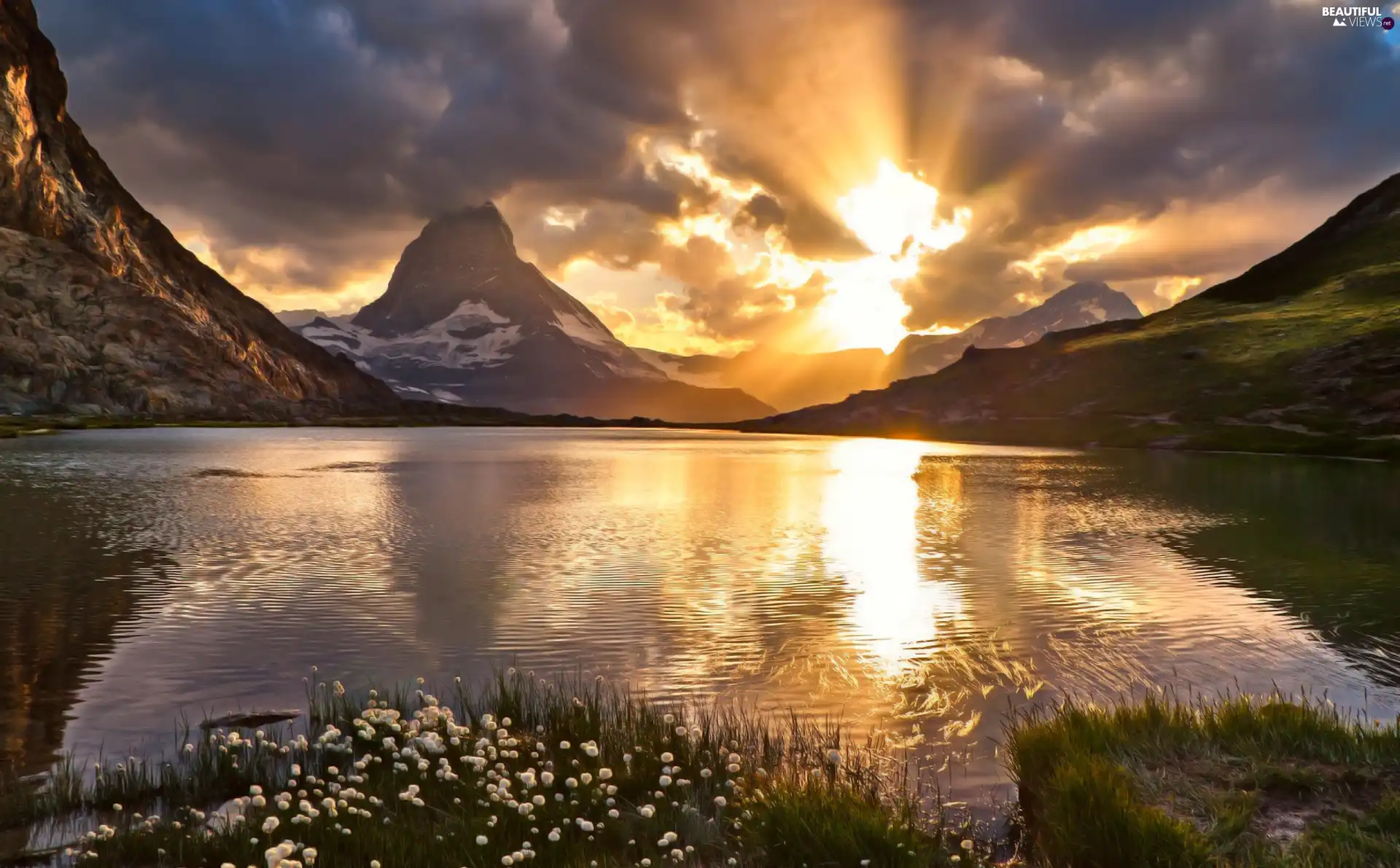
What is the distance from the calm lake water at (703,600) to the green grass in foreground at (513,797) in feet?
7.67

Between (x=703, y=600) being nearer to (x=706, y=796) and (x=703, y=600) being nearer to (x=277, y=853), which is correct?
(x=706, y=796)

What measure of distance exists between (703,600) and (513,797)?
15.5m

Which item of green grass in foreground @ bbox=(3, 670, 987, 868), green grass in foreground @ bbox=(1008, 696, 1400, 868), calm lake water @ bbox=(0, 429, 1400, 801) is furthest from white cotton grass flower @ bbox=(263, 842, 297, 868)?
green grass in foreground @ bbox=(1008, 696, 1400, 868)

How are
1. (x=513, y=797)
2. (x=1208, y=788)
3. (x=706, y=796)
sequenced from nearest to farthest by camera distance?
(x=513, y=797) < (x=1208, y=788) < (x=706, y=796)

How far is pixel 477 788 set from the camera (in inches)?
414

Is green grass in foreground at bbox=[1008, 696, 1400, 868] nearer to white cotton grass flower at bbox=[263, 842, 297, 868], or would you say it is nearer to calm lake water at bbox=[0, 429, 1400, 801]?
calm lake water at bbox=[0, 429, 1400, 801]

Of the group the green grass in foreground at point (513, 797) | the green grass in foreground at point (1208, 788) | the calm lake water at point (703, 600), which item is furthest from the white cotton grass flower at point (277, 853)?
the green grass in foreground at point (1208, 788)

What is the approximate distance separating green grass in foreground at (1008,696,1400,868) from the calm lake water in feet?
4.88

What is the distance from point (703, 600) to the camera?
2575 centimetres

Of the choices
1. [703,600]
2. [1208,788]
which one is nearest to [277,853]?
[1208,788]

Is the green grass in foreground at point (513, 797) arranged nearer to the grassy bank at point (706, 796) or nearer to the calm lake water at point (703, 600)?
the grassy bank at point (706, 796)

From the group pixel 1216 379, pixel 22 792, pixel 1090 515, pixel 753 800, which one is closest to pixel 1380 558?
pixel 1090 515

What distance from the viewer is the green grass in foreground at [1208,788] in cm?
892

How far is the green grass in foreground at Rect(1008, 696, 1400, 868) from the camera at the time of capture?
29.3 feet
